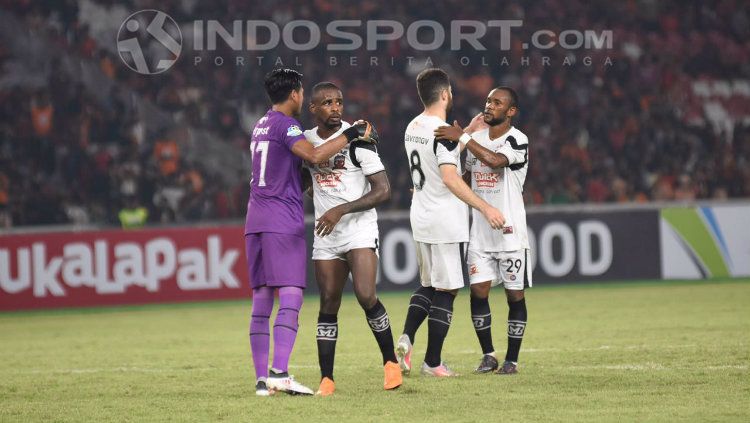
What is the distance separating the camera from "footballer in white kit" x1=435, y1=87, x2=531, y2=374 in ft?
27.5

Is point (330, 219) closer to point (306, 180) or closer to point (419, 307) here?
point (306, 180)

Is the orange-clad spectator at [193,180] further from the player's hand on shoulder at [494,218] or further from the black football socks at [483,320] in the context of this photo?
the player's hand on shoulder at [494,218]

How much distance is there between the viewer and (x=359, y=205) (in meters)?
7.40

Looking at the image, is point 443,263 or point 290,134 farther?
point 443,263

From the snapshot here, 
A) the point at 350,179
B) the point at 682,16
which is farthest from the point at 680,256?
the point at 350,179

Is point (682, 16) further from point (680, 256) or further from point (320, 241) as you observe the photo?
point (320, 241)

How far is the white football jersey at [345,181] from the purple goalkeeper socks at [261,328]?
0.46 metres

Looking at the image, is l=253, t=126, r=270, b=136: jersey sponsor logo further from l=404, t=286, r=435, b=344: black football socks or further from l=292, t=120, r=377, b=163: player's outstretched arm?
l=404, t=286, r=435, b=344: black football socks

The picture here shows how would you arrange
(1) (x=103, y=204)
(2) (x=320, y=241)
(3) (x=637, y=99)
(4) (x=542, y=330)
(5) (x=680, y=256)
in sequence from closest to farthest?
(2) (x=320, y=241)
(4) (x=542, y=330)
(5) (x=680, y=256)
(1) (x=103, y=204)
(3) (x=637, y=99)

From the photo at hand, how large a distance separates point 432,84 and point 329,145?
1.17 metres

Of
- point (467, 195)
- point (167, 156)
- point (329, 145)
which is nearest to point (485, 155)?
point (467, 195)

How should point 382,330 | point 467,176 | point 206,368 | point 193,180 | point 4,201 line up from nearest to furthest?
point 382,330
point 467,176
point 206,368
point 4,201
point 193,180

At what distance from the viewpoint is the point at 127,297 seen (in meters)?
16.0

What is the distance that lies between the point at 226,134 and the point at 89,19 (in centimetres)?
323
